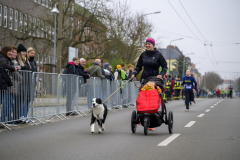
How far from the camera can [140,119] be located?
835 cm

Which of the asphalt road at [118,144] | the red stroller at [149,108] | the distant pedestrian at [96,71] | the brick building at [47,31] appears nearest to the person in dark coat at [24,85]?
the asphalt road at [118,144]

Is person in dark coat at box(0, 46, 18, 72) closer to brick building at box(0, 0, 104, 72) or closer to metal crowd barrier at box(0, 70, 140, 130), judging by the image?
metal crowd barrier at box(0, 70, 140, 130)

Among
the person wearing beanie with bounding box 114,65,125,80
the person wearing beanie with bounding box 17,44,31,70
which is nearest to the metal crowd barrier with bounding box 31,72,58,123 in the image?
the person wearing beanie with bounding box 17,44,31,70

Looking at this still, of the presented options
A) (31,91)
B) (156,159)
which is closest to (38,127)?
(31,91)

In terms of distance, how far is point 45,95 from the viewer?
462 inches

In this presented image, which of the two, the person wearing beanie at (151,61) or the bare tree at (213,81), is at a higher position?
the bare tree at (213,81)

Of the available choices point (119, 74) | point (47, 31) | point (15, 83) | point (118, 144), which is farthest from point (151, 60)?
point (47, 31)

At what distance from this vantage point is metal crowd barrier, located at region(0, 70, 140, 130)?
10.2 meters

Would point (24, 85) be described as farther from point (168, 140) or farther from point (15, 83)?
point (168, 140)

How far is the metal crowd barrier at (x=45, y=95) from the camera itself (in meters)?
10.2

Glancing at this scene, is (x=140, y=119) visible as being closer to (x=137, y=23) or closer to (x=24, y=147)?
(x=24, y=147)

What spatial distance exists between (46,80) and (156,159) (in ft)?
22.2

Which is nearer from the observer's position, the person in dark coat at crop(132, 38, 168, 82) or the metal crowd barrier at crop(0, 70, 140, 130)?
the person in dark coat at crop(132, 38, 168, 82)

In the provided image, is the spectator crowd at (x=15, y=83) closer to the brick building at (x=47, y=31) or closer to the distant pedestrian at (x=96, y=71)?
the distant pedestrian at (x=96, y=71)
